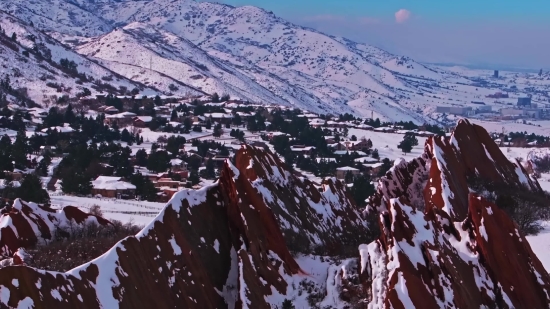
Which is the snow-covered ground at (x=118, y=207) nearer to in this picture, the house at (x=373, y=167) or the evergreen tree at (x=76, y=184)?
the evergreen tree at (x=76, y=184)

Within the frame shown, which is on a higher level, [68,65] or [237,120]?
[237,120]

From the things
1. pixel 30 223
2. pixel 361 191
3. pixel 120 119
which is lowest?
pixel 120 119

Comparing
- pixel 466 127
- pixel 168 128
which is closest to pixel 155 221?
pixel 466 127

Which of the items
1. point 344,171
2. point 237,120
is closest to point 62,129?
point 237,120

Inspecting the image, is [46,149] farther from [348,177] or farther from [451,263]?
[451,263]

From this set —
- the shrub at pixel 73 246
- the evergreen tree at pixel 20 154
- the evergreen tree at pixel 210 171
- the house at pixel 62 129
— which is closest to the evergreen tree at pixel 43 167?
the evergreen tree at pixel 20 154

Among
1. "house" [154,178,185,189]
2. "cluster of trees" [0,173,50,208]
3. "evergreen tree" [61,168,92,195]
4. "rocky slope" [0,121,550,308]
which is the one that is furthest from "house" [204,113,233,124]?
"rocky slope" [0,121,550,308]

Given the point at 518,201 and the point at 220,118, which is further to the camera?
the point at 220,118
